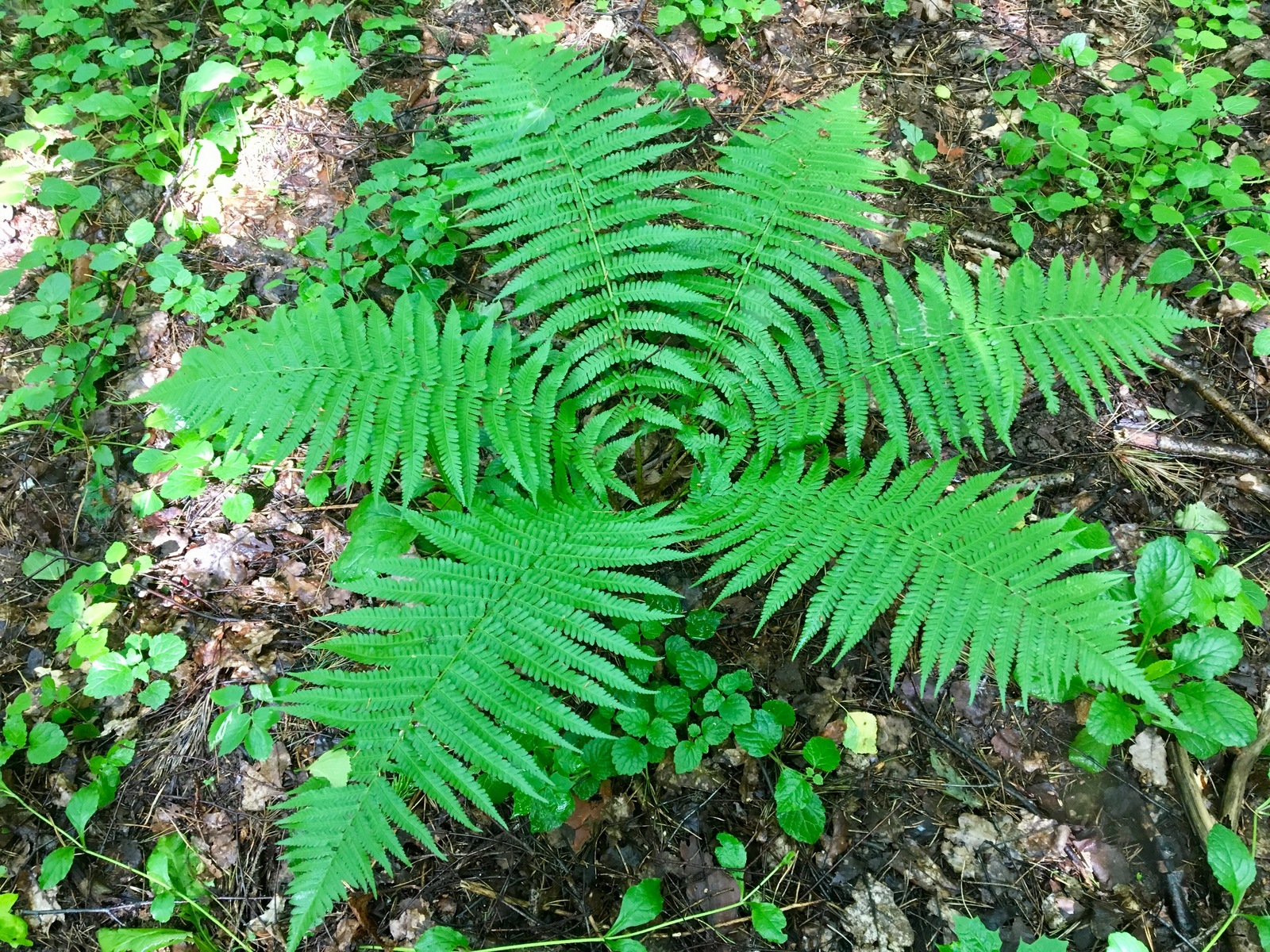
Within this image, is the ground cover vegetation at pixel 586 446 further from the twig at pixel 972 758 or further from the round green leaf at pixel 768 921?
the twig at pixel 972 758

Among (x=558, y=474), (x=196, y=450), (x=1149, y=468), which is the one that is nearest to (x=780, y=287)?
(x=558, y=474)

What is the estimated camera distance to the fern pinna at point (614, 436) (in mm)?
2047

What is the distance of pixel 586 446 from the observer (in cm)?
277

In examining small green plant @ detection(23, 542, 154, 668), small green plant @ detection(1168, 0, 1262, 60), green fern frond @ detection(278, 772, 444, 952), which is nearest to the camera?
green fern frond @ detection(278, 772, 444, 952)

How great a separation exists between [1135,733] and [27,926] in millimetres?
3622

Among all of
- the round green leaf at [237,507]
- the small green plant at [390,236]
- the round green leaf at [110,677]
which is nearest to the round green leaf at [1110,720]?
the small green plant at [390,236]

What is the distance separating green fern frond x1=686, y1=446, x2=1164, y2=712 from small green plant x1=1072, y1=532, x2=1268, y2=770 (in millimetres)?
196

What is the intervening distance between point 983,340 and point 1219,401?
1.24 metres

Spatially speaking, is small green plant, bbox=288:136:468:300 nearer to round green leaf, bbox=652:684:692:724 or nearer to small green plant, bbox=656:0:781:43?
small green plant, bbox=656:0:781:43

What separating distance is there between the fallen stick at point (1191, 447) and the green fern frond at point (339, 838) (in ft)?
9.78

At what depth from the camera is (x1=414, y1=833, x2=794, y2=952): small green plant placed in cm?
211

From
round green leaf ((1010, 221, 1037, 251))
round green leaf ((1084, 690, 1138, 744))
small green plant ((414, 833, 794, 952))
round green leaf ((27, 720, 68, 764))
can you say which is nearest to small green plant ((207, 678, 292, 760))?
round green leaf ((27, 720, 68, 764))

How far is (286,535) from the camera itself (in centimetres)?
290

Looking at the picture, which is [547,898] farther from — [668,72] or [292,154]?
[668,72]
